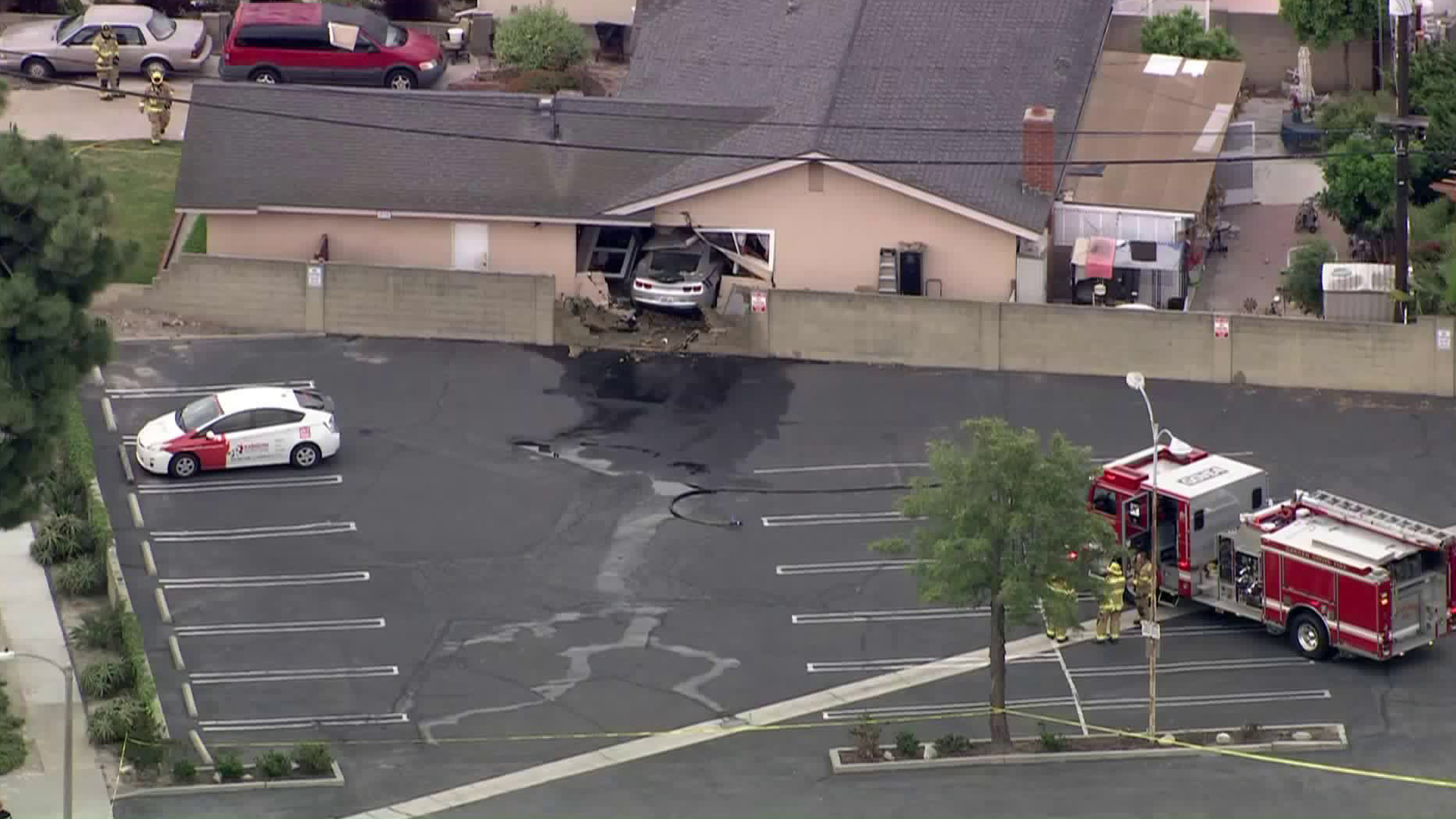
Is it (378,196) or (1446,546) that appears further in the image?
(378,196)

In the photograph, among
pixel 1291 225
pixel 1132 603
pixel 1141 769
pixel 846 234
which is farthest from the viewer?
pixel 1291 225

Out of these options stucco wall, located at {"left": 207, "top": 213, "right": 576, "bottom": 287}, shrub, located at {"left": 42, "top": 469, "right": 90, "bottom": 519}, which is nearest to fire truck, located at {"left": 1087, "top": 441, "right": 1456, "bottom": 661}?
stucco wall, located at {"left": 207, "top": 213, "right": 576, "bottom": 287}

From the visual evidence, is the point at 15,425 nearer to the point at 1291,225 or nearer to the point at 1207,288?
the point at 1207,288

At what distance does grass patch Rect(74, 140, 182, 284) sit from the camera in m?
62.3

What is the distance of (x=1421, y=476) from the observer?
173ft

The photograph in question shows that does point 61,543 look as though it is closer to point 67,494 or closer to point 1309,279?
point 67,494

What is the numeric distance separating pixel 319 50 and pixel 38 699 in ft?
81.4

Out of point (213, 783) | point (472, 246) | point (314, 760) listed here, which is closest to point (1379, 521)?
point (314, 760)

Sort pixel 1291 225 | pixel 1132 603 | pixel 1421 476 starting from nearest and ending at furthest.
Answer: pixel 1132 603 < pixel 1421 476 < pixel 1291 225

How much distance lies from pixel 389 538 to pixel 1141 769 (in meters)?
13.9

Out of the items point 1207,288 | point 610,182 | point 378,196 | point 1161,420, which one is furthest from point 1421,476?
point 378,196

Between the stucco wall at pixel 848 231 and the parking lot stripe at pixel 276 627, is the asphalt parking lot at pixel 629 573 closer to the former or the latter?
the parking lot stripe at pixel 276 627

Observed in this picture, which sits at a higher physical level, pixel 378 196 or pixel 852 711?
pixel 378 196

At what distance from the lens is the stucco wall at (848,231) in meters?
59.2
